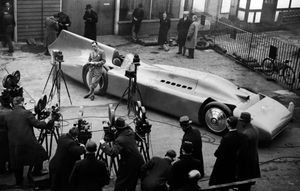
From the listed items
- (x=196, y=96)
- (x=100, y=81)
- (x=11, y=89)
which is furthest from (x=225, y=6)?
(x=11, y=89)

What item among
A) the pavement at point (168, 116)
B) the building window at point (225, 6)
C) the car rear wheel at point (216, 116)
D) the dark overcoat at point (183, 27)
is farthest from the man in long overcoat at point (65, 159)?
the building window at point (225, 6)

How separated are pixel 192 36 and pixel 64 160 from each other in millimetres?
12152

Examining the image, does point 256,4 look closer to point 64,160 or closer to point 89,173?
point 64,160

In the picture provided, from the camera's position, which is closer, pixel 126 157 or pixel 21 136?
pixel 126 157

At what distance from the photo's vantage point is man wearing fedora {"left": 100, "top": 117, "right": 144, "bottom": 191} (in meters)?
9.23

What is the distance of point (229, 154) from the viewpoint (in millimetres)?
10289

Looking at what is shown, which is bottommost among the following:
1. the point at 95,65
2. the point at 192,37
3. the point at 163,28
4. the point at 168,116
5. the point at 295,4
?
the point at 168,116

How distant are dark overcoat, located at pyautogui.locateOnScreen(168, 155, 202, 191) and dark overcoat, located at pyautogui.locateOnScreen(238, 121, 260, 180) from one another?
175 centimetres

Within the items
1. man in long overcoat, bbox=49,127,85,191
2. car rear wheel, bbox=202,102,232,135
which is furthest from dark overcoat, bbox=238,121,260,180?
man in long overcoat, bbox=49,127,85,191

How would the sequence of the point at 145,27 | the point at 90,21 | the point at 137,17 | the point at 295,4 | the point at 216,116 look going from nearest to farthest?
the point at 216,116
the point at 90,21
the point at 137,17
the point at 145,27
the point at 295,4

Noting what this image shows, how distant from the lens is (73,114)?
14.0 m

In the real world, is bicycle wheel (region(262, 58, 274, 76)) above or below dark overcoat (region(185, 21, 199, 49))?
below

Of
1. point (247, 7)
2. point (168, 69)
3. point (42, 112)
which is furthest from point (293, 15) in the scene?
point (42, 112)

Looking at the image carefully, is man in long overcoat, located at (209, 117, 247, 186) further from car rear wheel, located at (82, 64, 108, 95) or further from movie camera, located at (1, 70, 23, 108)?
car rear wheel, located at (82, 64, 108, 95)
